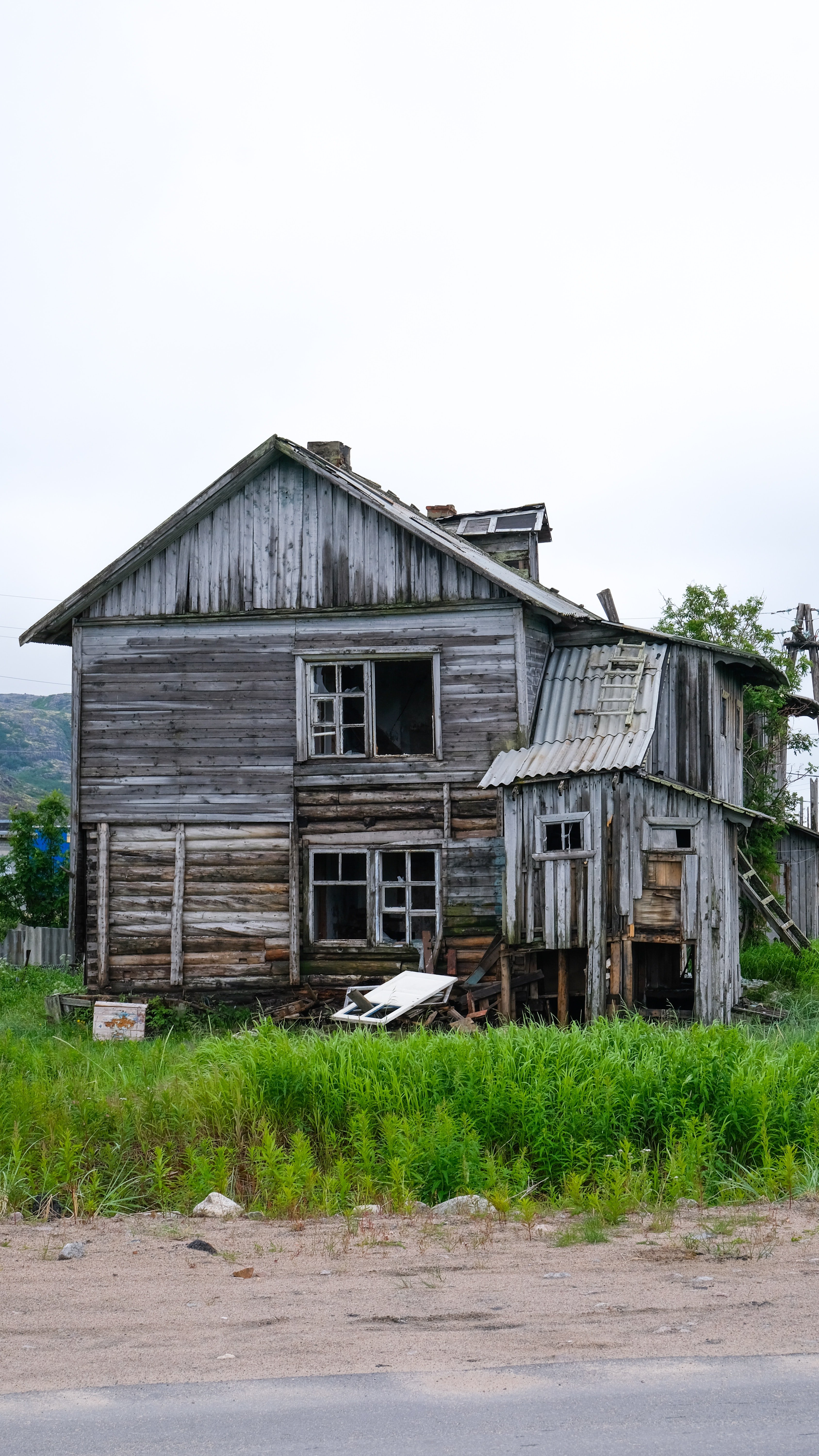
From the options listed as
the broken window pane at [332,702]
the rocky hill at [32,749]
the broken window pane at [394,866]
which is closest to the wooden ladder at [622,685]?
the broken window pane at [332,702]

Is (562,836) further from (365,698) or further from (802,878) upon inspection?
(802,878)

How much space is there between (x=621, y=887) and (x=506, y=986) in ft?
6.70

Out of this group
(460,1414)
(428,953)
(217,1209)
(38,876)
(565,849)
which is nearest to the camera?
(460,1414)

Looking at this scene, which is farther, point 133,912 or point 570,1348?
point 133,912

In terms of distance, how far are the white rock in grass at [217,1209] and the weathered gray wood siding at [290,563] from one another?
11.3 m

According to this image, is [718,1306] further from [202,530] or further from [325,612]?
[202,530]

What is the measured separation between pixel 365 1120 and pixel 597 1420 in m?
4.99

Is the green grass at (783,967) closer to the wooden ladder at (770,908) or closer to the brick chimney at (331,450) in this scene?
the wooden ladder at (770,908)

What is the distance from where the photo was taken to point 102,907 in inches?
763

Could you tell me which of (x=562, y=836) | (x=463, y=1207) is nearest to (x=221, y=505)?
(x=562, y=836)

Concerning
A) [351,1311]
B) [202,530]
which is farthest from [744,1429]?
[202,530]

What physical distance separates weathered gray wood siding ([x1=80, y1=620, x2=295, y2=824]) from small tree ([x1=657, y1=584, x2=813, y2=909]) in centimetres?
964

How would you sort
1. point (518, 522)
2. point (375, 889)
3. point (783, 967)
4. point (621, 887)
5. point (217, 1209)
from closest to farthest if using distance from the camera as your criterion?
point (217, 1209) < point (621, 887) < point (375, 889) < point (783, 967) < point (518, 522)

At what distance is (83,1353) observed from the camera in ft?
18.8
